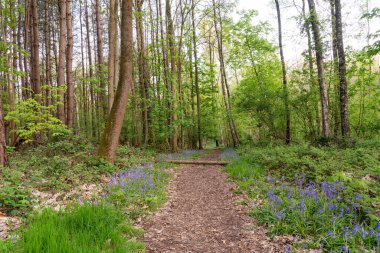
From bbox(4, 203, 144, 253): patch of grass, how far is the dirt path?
47 centimetres

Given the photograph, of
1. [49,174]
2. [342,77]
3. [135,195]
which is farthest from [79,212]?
[342,77]

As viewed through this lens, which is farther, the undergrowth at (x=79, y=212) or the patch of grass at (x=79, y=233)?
the undergrowth at (x=79, y=212)

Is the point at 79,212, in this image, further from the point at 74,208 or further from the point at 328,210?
the point at 328,210

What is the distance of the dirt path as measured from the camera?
3396 mm

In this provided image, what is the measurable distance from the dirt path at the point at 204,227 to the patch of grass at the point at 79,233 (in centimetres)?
47

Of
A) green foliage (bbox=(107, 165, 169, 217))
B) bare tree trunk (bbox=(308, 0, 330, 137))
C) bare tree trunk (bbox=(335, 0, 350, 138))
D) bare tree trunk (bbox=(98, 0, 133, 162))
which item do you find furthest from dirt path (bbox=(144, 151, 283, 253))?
bare tree trunk (bbox=(335, 0, 350, 138))

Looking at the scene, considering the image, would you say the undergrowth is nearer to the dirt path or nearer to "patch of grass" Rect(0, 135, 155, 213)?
"patch of grass" Rect(0, 135, 155, 213)

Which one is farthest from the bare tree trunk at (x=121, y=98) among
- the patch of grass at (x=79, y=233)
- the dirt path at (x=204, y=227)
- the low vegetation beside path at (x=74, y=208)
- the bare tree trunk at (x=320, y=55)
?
the bare tree trunk at (x=320, y=55)

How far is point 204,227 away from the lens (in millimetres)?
4129

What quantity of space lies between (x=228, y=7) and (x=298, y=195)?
719 inches

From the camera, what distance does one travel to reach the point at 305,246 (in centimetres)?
306

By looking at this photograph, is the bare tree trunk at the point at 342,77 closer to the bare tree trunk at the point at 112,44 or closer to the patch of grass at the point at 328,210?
the patch of grass at the point at 328,210

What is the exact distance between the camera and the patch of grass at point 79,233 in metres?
2.55

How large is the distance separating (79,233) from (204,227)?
209cm
